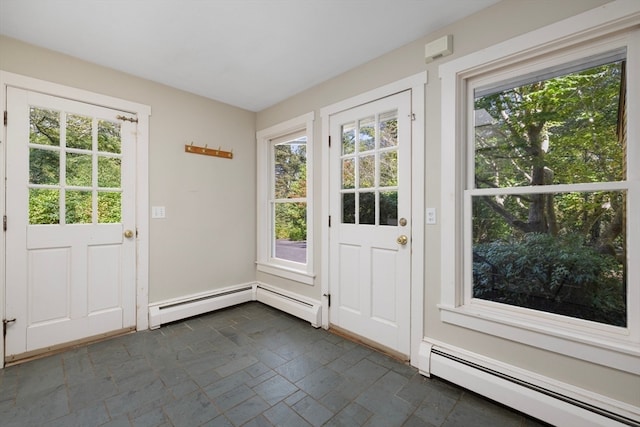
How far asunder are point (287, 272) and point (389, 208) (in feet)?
4.76

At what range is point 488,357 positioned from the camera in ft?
5.84

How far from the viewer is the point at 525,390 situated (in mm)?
1586

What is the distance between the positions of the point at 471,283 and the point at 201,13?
2562 mm

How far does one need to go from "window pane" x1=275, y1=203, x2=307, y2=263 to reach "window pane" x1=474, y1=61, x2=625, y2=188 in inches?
72.4

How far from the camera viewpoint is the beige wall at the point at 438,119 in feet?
4.82

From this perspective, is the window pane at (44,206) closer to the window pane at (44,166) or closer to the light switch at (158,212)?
the window pane at (44,166)

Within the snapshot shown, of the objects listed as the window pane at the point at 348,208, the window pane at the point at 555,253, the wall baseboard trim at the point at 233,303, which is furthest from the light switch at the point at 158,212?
the window pane at the point at 555,253

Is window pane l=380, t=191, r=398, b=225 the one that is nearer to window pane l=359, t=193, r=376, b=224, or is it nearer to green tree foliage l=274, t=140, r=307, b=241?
window pane l=359, t=193, r=376, b=224

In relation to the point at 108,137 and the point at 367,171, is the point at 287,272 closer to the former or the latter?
the point at 367,171

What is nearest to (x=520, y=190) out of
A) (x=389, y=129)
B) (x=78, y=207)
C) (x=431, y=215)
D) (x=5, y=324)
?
(x=431, y=215)

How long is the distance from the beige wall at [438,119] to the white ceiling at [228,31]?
104mm

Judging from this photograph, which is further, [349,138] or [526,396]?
[349,138]

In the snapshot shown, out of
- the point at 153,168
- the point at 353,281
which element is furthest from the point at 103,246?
the point at 353,281

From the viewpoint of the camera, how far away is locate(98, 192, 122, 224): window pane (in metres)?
2.55
